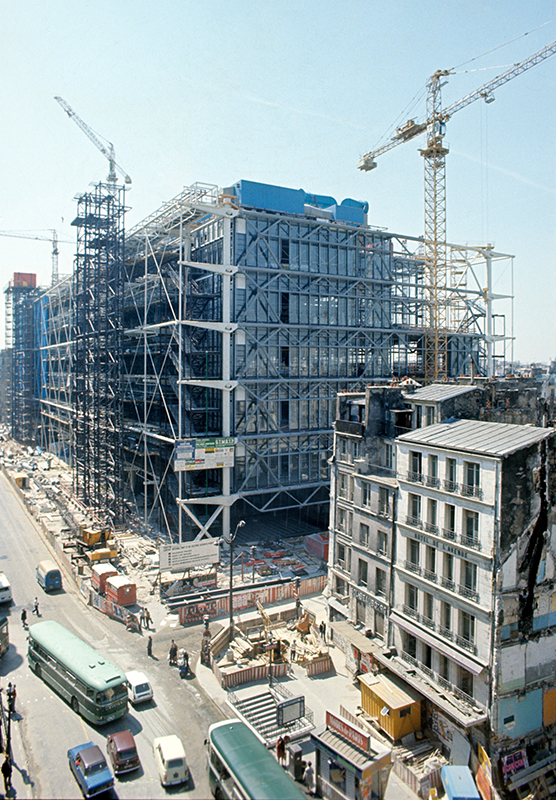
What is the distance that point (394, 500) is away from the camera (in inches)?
1158

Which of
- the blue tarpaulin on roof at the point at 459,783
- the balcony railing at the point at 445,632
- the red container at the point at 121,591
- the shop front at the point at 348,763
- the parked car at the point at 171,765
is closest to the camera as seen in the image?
the blue tarpaulin on roof at the point at 459,783

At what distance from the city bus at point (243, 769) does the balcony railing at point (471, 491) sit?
13.1m

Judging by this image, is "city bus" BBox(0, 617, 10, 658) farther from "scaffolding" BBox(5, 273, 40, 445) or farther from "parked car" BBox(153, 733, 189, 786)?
"scaffolding" BBox(5, 273, 40, 445)

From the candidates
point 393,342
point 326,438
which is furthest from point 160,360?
point 393,342

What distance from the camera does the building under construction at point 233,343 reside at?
4794 cm

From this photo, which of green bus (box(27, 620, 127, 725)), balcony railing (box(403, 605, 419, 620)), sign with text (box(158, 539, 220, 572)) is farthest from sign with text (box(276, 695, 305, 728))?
sign with text (box(158, 539, 220, 572))

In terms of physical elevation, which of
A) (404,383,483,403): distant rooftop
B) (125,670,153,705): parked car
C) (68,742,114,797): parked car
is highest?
(404,383,483,403): distant rooftop

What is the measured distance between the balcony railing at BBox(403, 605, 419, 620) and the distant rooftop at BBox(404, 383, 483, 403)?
35.2ft

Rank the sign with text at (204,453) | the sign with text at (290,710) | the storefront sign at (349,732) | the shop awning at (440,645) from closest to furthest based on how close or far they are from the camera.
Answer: the storefront sign at (349,732) → the shop awning at (440,645) → the sign with text at (290,710) → the sign with text at (204,453)

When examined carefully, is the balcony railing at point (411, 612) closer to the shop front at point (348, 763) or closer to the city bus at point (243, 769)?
the shop front at point (348, 763)

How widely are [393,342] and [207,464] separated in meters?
25.9

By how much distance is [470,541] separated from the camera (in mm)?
24250

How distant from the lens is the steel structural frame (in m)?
47.7

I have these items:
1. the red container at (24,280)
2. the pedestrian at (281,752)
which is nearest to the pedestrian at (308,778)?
the pedestrian at (281,752)
